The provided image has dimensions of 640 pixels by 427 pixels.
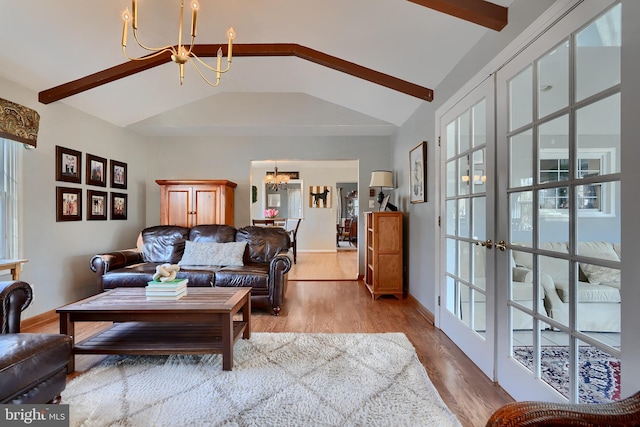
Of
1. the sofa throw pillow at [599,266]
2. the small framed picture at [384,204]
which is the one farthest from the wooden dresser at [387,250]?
the sofa throw pillow at [599,266]

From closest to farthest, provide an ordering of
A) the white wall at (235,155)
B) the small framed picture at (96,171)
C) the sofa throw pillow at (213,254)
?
the sofa throw pillow at (213,254), the small framed picture at (96,171), the white wall at (235,155)

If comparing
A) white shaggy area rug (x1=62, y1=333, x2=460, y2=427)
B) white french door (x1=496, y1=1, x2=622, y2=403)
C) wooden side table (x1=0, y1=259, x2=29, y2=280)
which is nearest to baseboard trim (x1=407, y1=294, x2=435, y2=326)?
white shaggy area rug (x1=62, y1=333, x2=460, y2=427)

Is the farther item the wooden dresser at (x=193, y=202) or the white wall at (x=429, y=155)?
the wooden dresser at (x=193, y=202)

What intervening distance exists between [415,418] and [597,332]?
3.03ft

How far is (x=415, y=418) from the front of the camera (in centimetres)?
155

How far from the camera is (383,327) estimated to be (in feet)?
9.46

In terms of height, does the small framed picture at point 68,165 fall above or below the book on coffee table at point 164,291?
above

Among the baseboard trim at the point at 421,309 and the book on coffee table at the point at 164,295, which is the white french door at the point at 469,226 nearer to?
the baseboard trim at the point at 421,309

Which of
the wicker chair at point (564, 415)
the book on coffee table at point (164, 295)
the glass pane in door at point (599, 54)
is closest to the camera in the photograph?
the wicker chair at point (564, 415)

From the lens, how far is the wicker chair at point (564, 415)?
Result: 78 cm

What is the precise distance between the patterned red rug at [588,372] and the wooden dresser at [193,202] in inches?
160

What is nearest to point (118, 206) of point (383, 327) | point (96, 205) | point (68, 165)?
point (96, 205)

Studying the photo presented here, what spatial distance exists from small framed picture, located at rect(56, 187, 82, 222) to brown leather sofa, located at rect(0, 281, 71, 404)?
2352mm

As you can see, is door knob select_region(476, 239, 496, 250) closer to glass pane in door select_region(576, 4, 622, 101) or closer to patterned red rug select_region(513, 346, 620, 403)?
patterned red rug select_region(513, 346, 620, 403)
